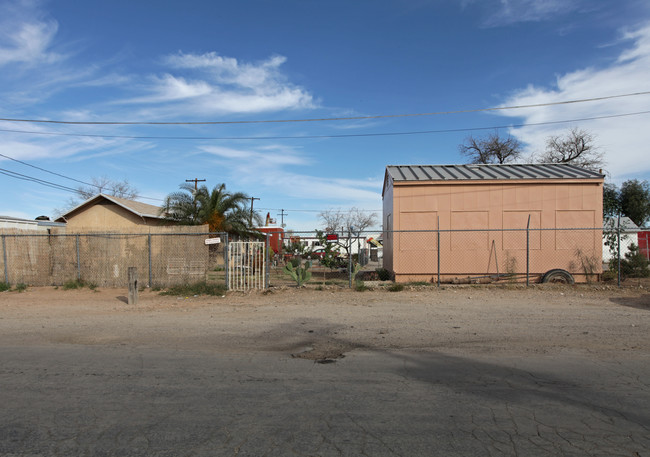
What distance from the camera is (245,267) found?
13.6m

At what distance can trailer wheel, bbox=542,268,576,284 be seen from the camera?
47.9 ft

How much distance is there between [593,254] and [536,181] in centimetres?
313

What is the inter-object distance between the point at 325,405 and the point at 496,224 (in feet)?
41.3

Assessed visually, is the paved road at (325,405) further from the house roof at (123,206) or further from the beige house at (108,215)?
the beige house at (108,215)

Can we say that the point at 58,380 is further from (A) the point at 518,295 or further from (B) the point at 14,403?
(A) the point at 518,295

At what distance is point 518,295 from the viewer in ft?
40.3

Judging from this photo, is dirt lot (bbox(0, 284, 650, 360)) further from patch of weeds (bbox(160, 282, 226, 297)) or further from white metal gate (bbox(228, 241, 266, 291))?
white metal gate (bbox(228, 241, 266, 291))

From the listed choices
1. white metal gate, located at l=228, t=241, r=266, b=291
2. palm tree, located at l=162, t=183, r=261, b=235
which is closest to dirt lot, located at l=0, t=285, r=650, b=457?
white metal gate, located at l=228, t=241, r=266, b=291

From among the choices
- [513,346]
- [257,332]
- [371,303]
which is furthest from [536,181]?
[257,332]

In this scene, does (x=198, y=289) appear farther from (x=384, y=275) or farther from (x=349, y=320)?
(x=384, y=275)

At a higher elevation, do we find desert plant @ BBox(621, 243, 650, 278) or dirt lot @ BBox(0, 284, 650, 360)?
desert plant @ BBox(621, 243, 650, 278)

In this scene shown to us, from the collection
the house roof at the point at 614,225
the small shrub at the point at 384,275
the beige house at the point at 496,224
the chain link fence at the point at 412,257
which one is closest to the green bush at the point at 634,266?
the chain link fence at the point at 412,257

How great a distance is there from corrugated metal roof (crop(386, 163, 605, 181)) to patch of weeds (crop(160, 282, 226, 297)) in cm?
712

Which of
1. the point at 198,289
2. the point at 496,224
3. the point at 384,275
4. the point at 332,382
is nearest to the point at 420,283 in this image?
the point at 384,275
